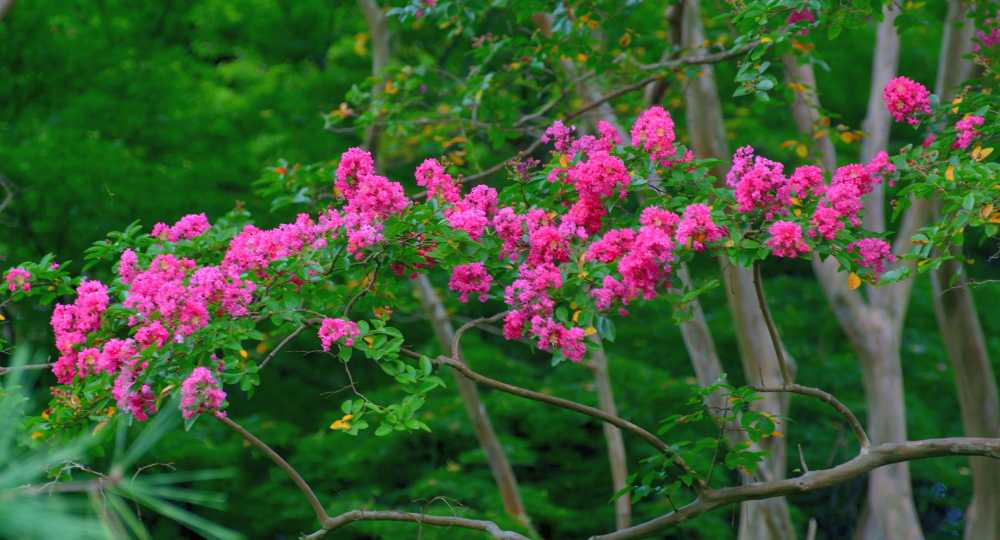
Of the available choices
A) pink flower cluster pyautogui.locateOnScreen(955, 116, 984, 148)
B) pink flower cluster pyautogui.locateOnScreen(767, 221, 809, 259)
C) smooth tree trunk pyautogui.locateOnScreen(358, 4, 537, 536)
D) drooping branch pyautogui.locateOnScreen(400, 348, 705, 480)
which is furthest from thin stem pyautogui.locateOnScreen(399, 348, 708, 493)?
smooth tree trunk pyautogui.locateOnScreen(358, 4, 537, 536)

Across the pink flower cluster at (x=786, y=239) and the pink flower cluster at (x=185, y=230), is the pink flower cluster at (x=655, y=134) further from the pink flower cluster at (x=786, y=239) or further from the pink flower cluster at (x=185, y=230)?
the pink flower cluster at (x=185, y=230)

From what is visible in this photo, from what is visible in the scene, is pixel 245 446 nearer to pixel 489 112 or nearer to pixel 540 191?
pixel 489 112

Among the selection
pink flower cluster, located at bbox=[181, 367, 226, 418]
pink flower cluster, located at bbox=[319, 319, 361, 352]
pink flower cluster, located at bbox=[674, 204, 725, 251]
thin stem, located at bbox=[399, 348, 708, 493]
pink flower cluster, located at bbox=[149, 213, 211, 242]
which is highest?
pink flower cluster, located at bbox=[149, 213, 211, 242]

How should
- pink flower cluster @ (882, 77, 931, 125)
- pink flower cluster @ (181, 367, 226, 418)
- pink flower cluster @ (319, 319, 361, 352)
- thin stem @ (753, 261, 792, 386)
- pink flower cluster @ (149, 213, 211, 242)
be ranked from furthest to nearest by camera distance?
pink flower cluster @ (149, 213, 211, 242), pink flower cluster @ (882, 77, 931, 125), thin stem @ (753, 261, 792, 386), pink flower cluster @ (319, 319, 361, 352), pink flower cluster @ (181, 367, 226, 418)

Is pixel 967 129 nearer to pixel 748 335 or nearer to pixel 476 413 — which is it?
pixel 748 335

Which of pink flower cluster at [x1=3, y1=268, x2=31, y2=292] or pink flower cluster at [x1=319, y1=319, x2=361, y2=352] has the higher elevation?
pink flower cluster at [x1=3, y1=268, x2=31, y2=292]

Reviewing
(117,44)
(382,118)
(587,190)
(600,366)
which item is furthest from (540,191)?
(117,44)

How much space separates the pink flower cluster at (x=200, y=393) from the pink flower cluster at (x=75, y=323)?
0.65m

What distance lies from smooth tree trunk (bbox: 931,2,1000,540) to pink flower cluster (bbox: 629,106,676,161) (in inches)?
115

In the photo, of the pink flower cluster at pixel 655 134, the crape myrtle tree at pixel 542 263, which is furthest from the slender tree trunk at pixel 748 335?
the pink flower cluster at pixel 655 134

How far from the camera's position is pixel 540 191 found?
283 centimetres

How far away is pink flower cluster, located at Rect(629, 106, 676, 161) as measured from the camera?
258 cm

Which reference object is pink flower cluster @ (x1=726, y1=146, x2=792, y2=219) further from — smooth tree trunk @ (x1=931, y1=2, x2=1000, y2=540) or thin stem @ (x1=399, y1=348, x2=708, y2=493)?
smooth tree trunk @ (x1=931, y1=2, x2=1000, y2=540)

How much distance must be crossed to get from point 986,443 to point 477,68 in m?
3.07
